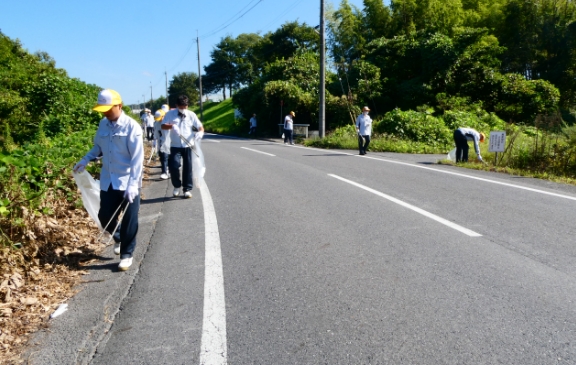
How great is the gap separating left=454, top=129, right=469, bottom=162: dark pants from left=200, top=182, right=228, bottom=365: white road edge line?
9889mm

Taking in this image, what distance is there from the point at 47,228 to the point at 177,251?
1.58 m

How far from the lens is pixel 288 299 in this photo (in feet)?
13.5

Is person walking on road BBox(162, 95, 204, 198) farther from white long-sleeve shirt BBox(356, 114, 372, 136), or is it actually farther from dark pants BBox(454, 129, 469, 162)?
white long-sleeve shirt BBox(356, 114, 372, 136)

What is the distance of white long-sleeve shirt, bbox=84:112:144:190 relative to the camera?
16.0 feet

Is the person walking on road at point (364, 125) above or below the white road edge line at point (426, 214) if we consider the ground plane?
above

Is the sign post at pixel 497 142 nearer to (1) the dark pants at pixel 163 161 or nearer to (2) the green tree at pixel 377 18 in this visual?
(1) the dark pants at pixel 163 161

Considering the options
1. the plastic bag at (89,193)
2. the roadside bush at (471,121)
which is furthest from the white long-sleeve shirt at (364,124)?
the plastic bag at (89,193)

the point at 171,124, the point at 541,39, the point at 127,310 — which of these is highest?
the point at 541,39

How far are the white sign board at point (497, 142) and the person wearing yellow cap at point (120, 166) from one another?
10.9 meters

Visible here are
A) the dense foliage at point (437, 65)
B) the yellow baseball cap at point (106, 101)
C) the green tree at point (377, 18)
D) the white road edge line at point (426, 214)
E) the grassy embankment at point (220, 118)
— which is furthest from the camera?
the grassy embankment at point (220, 118)

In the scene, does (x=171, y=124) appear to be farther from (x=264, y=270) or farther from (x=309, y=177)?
(x=264, y=270)

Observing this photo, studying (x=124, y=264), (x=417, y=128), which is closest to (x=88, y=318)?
(x=124, y=264)

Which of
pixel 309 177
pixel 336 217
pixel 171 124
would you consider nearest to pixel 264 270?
pixel 336 217

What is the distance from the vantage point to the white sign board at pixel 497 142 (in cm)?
1316
